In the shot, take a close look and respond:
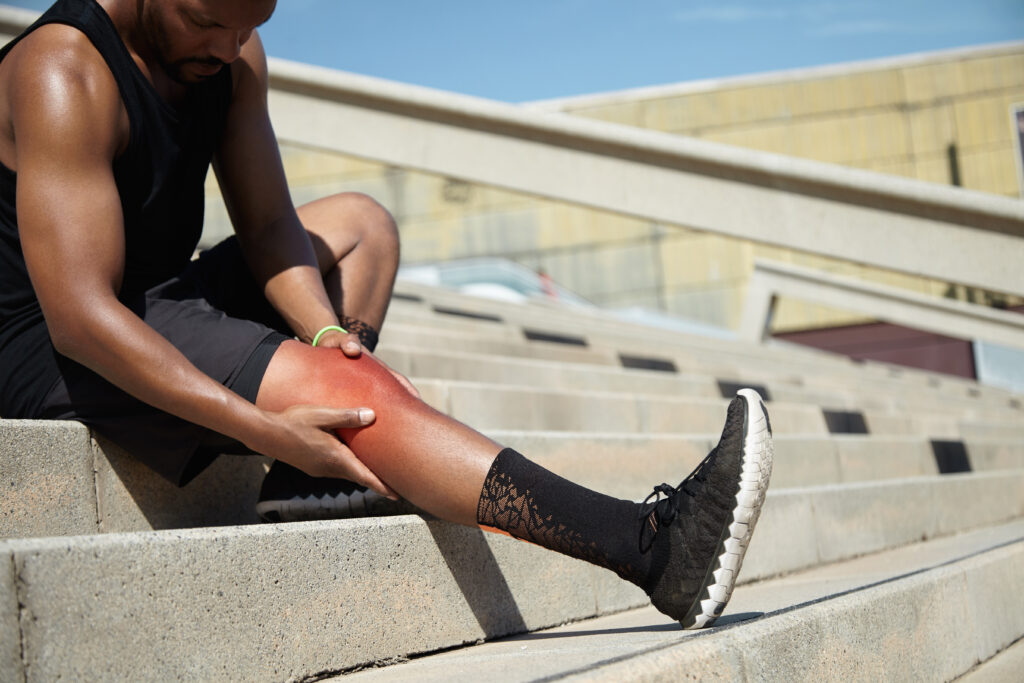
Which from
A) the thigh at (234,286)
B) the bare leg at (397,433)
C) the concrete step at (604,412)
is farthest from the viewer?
the concrete step at (604,412)

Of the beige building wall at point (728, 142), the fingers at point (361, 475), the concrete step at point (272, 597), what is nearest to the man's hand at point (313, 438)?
the fingers at point (361, 475)

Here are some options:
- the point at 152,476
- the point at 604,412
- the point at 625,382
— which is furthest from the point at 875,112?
the point at 152,476

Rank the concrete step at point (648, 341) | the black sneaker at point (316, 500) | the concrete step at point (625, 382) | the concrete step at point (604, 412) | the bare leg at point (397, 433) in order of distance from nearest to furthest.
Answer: the bare leg at point (397, 433)
the black sneaker at point (316, 500)
the concrete step at point (604, 412)
the concrete step at point (625, 382)
the concrete step at point (648, 341)

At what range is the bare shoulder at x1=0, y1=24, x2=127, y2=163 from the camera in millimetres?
1553

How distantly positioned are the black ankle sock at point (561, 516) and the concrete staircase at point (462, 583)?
0.12 meters

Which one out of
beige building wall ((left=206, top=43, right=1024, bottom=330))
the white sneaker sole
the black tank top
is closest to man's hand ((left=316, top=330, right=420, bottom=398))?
the black tank top

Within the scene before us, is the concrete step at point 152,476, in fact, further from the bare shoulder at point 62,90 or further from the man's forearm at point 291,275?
the bare shoulder at point 62,90

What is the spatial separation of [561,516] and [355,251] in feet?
3.22

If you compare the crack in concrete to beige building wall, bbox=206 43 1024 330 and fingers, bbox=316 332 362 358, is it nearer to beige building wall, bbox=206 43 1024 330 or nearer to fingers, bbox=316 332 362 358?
fingers, bbox=316 332 362 358

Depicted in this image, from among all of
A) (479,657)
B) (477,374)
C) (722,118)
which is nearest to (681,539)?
(479,657)

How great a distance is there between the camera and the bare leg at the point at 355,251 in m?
Answer: 2.24

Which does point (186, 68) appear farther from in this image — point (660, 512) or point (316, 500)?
point (660, 512)

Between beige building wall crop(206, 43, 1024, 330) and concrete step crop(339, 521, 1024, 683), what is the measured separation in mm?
11512

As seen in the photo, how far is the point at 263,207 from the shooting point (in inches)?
82.5
